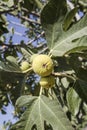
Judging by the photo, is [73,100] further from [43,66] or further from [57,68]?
[43,66]

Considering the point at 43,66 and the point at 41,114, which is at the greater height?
the point at 43,66

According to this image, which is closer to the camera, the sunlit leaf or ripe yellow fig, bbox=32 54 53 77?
ripe yellow fig, bbox=32 54 53 77

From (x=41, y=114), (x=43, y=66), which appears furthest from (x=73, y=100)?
(x=43, y=66)

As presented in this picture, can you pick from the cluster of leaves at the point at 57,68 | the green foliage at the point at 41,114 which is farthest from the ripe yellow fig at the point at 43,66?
the green foliage at the point at 41,114

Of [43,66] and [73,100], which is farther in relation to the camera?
[73,100]

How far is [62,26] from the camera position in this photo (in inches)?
58.1

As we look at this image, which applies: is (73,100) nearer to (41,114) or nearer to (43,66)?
(41,114)

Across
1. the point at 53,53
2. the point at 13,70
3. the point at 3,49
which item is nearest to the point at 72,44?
the point at 53,53

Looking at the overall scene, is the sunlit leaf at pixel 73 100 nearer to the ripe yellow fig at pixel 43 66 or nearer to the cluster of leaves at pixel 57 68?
the cluster of leaves at pixel 57 68

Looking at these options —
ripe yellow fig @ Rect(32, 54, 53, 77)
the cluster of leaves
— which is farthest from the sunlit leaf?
ripe yellow fig @ Rect(32, 54, 53, 77)

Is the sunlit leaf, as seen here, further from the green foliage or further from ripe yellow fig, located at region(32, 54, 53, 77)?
ripe yellow fig, located at region(32, 54, 53, 77)

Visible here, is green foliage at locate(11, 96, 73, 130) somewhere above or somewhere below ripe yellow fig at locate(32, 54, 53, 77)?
below

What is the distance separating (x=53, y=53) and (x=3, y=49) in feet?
3.74

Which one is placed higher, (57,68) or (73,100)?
(57,68)
